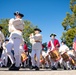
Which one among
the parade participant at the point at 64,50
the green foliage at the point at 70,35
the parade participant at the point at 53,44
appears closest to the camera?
the parade participant at the point at 53,44

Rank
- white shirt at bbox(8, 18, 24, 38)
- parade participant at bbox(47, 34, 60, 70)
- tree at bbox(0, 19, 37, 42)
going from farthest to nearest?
1. tree at bbox(0, 19, 37, 42)
2. parade participant at bbox(47, 34, 60, 70)
3. white shirt at bbox(8, 18, 24, 38)

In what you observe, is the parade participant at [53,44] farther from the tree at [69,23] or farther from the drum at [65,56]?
the tree at [69,23]

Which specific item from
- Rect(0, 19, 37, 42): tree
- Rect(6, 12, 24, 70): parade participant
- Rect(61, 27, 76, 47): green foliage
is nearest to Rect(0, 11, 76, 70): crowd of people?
Rect(6, 12, 24, 70): parade participant

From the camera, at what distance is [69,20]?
1268 inches

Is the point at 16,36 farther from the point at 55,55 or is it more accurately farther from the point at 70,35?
the point at 70,35

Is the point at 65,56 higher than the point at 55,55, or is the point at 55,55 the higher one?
the point at 65,56

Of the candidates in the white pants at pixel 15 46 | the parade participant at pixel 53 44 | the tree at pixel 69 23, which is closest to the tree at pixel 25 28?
the tree at pixel 69 23

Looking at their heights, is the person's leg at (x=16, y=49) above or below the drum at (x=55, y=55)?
below

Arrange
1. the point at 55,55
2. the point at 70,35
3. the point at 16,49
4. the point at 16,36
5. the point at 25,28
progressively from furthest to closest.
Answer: the point at 25,28 < the point at 70,35 < the point at 55,55 < the point at 16,49 < the point at 16,36

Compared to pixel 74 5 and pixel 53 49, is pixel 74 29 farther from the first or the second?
pixel 53 49

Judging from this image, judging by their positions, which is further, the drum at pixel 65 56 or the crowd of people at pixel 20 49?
the drum at pixel 65 56

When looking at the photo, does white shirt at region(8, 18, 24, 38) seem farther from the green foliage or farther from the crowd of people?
the green foliage

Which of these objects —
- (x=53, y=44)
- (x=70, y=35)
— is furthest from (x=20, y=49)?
(x=70, y=35)

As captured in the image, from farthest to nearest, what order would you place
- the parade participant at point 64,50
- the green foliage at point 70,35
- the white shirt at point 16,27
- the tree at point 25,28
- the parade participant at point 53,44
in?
the tree at point 25,28
the green foliage at point 70,35
the parade participant at point 64,50
the parade participant at point 53,44
the white shirt at point 16,27
